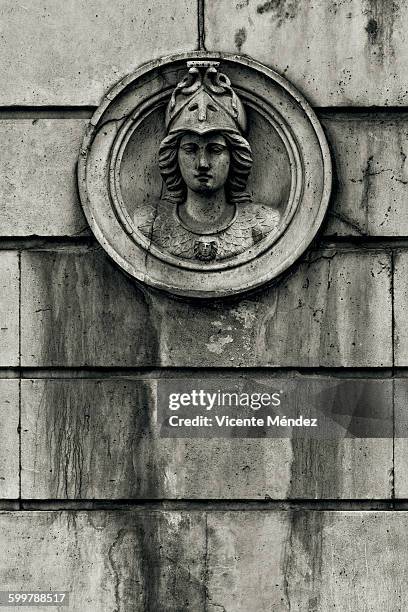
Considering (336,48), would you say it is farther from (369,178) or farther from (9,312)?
(9,312)

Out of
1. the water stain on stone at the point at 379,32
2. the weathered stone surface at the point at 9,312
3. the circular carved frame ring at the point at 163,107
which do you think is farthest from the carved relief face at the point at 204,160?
the weathered stone surface at the point at 9,312

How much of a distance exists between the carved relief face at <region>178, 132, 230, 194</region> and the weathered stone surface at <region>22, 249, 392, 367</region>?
0.86 metres

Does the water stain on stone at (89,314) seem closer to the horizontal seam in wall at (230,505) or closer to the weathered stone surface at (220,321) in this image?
the weathered stone surface at (220,321)

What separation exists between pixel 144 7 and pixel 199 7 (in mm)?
410

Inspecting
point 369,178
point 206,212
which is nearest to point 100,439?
point 206,212

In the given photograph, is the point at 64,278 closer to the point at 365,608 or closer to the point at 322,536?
the point at 322,536

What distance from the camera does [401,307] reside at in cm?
858

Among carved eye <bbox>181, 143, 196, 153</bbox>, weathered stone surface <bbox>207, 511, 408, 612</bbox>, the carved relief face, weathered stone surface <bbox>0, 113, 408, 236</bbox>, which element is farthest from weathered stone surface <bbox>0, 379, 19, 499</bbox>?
carved eye <bbox>181, 143, 196, 153</bbox>

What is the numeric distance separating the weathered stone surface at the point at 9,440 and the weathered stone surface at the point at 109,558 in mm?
205

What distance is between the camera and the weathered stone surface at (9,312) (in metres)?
8.64

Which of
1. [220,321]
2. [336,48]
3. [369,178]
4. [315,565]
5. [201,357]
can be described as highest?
[336,48]

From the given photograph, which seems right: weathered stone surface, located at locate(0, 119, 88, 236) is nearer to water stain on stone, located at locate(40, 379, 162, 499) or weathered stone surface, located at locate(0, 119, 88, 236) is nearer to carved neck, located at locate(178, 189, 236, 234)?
carved neck, located at locate(178, 189, 236, 234)

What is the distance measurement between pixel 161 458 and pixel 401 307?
2089mm

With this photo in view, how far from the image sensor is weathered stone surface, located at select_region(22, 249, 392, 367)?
28.1 ft
